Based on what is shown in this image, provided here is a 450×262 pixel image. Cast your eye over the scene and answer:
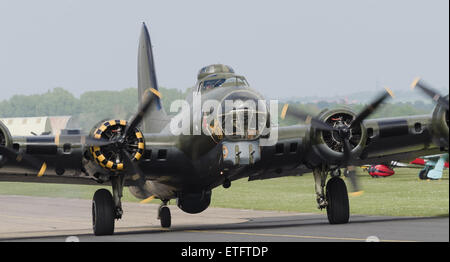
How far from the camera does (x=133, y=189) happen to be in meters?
31.0

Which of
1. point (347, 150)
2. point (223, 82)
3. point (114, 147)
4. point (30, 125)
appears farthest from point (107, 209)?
point (30, 125)

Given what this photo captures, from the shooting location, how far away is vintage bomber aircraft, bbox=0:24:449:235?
25.2 meters

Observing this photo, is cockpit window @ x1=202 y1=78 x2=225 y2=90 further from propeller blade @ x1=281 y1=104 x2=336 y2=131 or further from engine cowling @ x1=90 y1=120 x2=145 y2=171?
engine cowling @ x1=90 y1=120 x2=145 y2=171

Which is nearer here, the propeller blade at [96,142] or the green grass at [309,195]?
the propeller blade at [96,142]

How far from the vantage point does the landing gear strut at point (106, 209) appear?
26.3m

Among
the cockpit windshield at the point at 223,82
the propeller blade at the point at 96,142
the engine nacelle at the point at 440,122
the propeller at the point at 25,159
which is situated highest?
the cockpit windshield at the point at 223,82

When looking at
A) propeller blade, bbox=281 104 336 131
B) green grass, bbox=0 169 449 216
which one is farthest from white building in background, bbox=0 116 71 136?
propeller blade, bbox=281 104 336 131

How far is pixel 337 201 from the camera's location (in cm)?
2752

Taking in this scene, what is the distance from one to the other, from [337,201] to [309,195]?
28.5 metres

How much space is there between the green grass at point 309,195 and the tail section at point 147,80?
12.4 metres

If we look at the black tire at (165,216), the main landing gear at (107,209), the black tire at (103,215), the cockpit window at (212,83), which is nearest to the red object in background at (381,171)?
the black tire at (165,216)

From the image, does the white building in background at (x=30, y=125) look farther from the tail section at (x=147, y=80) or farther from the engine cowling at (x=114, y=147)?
the engine cowling at (x=114, y=147)

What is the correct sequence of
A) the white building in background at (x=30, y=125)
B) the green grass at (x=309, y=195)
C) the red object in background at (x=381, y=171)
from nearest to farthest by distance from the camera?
1. the green grass at (x=309, y=195)
2. the red object in background at (x=381, y=171)
3. the white building in background at (x=30, y=125)
